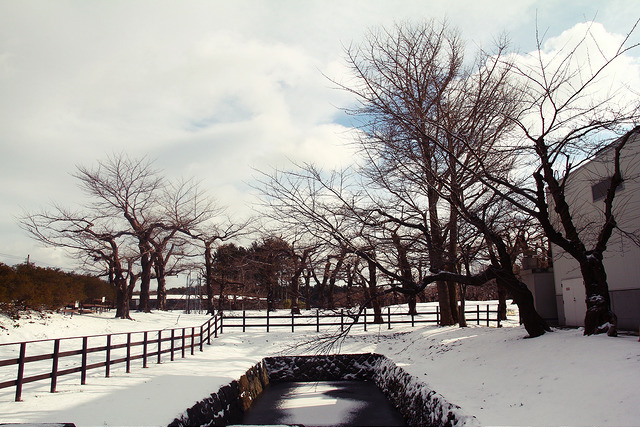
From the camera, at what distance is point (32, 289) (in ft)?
62.6

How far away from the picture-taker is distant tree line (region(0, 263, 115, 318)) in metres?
18.0

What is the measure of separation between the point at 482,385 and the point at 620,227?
26.2ft

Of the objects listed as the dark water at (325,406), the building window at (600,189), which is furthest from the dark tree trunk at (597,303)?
the building window at (600,189)

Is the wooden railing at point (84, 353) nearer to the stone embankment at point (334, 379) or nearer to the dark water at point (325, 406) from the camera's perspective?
the stone embankment at point (334, 379)

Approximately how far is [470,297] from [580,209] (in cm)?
3585

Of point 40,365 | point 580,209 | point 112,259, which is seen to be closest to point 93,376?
point 40,365

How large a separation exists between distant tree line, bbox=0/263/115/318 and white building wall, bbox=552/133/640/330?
19.2 meters

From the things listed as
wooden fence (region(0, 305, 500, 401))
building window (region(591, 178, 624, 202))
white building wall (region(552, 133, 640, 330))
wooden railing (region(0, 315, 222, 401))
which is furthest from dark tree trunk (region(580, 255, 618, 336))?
wooden railing (region(0, 315, 222, 401))

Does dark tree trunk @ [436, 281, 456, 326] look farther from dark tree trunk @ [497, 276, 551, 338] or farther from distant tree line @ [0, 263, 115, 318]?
distant tree line @ [0, 263, 115, 318]

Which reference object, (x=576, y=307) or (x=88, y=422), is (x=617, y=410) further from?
(x=576, y=307)

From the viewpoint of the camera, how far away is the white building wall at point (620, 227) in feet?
41.8

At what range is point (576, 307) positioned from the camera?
611 inches

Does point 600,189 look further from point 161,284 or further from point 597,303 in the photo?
point 161,284

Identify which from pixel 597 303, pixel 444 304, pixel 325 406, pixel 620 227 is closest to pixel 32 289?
pixel 325 406
